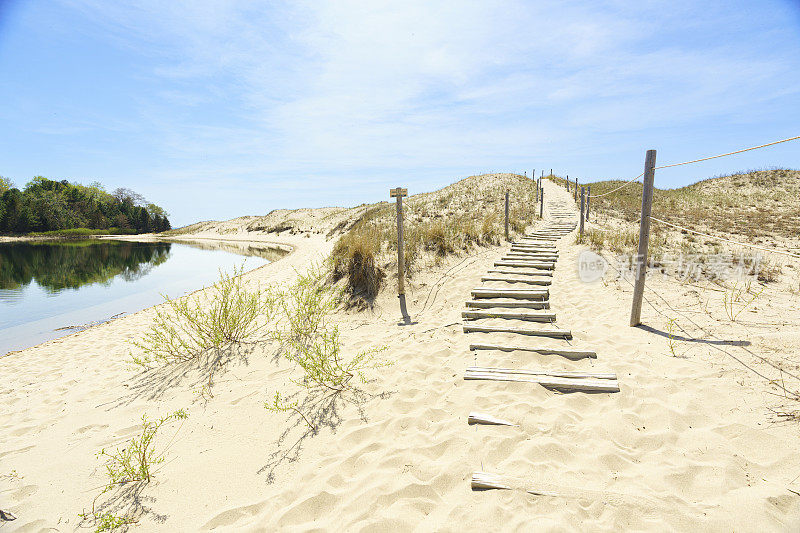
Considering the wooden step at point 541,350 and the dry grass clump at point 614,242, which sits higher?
the dry grass clump at point 614,242

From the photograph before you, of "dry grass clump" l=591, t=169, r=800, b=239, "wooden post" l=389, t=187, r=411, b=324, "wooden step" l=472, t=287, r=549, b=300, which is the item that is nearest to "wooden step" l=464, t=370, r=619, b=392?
"wooden step" l=472, t=287, r=549, b=300

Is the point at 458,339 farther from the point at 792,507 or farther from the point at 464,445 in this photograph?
the point at 792,507

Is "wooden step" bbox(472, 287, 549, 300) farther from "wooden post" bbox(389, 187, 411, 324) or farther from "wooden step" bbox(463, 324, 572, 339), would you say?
"wooden post" bbox(389, 187, 411, 324)

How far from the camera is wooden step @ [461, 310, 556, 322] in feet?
18.2

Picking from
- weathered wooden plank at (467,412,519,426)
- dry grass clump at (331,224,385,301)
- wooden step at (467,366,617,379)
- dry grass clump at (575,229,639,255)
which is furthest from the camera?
dry grass clump at (575,229,639,255)

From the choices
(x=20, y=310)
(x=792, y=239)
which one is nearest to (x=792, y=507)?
(x=792, y=239)

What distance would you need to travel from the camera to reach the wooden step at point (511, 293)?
21.1ft

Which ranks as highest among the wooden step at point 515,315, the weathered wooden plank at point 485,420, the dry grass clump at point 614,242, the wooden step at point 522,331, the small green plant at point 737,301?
the dry grass clump at point 614,242

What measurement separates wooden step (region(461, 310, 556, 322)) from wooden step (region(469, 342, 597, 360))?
1130 millimetres

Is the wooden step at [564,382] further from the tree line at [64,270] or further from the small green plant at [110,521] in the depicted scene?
the tree line at [64,270]

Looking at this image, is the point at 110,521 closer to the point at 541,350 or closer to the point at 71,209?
the point at 541,350

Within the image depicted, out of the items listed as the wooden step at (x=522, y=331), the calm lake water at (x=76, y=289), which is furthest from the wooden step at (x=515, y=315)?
the calm lake water at (x=76, y=289)

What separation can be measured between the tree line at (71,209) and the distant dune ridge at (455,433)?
62.2 meters

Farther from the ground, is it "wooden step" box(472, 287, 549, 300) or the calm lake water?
"wooden step" box(472, 287, 549, 300)
